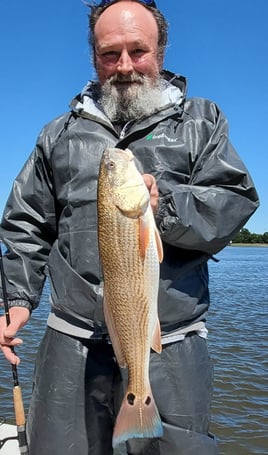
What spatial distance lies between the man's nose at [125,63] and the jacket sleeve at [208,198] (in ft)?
1.69

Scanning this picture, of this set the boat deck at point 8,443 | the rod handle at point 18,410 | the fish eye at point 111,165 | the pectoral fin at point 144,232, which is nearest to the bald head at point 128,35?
the fish eye at point 111,165

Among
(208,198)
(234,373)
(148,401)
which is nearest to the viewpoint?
(148,401)

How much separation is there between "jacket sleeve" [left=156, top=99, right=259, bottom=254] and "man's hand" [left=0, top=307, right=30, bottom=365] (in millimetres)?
1206

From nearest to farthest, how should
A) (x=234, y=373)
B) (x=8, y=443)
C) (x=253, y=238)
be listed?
(x=8, y=443) < (x=234, y=373) < (x=253, y=238)

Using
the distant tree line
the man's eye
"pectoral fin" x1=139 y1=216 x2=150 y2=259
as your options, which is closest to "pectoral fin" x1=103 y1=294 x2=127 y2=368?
"pectoral fin" x1=139 y1=216 x2=150 y2=259

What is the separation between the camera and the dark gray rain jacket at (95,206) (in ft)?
10.3

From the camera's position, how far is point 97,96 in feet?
12.5

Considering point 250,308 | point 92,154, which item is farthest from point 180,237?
point 250,308

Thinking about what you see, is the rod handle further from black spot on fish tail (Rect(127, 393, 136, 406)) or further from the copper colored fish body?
black spot on fish tail (Rect(127, 393, 136, 406))

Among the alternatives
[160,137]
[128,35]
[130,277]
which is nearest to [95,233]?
[130,277]

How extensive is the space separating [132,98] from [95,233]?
96cm

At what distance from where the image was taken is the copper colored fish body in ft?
9.05

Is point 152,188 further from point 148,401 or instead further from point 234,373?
point 234,373

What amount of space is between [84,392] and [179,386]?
0.62 m
